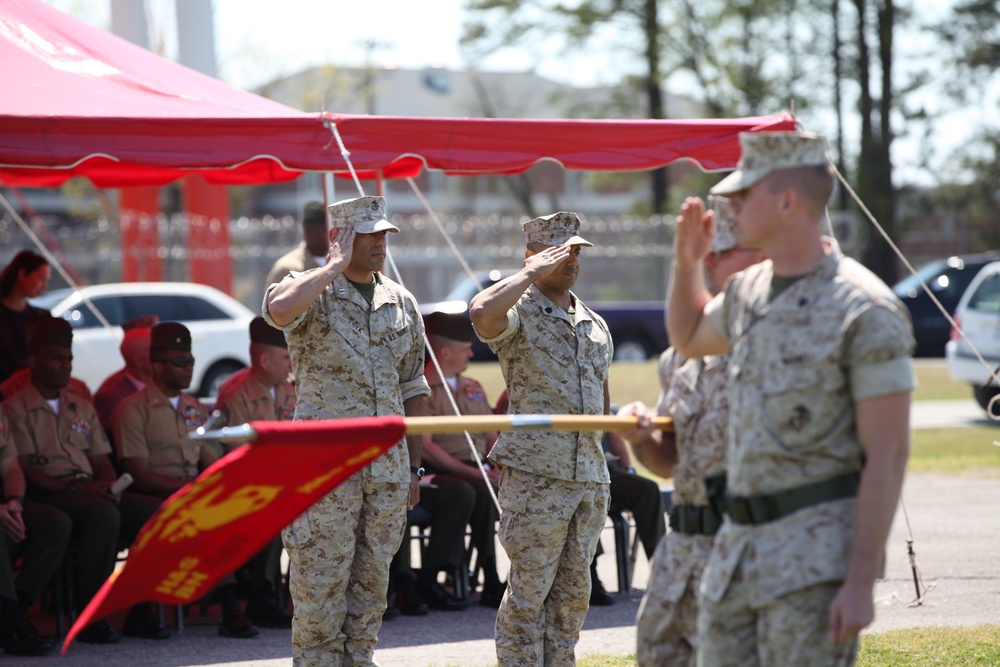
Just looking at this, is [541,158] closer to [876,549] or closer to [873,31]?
[876,549]

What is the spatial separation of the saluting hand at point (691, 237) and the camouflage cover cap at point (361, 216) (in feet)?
6.65

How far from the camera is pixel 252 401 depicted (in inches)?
297

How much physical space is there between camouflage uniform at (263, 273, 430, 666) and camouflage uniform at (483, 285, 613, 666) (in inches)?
17.4

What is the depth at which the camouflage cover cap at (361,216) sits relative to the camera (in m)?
5.18

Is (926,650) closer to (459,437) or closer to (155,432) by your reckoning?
(459,437)

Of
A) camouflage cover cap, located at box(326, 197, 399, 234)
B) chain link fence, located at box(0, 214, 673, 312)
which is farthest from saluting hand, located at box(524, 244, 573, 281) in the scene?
chain link fence, located at box(0, 214, 673, 312)

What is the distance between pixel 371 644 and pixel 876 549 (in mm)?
2809

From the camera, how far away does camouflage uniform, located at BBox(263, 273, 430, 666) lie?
16.5 ft

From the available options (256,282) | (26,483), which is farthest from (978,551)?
(256,282)

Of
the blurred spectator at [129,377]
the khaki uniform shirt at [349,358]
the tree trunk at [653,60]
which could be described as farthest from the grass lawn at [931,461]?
the tree trunk at [653,60]

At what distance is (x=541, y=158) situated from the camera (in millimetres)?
7145

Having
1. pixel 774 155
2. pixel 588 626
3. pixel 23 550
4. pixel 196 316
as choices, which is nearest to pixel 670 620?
pixel 774 155

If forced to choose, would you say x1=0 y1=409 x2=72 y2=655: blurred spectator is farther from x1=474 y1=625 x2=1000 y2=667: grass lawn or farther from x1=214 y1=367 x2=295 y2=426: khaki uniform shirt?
x1=474 y1=625 x2=1000 y2=667: grass lawn

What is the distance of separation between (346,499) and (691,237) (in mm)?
2167
